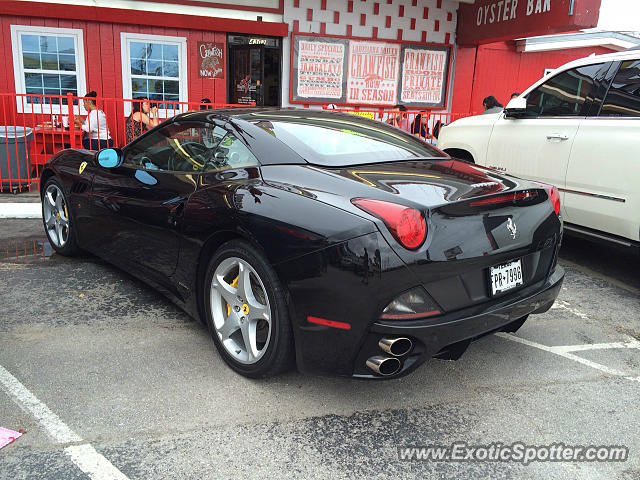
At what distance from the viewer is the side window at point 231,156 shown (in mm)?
3025

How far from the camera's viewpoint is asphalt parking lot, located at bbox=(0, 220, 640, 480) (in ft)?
7.28

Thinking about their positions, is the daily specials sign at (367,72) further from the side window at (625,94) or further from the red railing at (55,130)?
the side window at (625,94)

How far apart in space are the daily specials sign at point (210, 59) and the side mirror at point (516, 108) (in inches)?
270

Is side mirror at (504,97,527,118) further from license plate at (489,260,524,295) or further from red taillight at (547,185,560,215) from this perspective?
license plate at (489,260,524,295)

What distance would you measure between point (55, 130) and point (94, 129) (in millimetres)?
1096

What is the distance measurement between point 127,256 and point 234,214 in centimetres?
142

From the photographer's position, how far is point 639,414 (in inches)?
104

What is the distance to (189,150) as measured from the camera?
3520 millimetres

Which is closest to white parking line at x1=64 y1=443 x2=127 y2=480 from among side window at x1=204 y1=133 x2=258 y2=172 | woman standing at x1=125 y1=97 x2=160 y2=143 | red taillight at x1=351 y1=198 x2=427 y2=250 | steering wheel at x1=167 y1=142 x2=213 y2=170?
red taillight at x1=351 y1=198 x2=427 y2=250

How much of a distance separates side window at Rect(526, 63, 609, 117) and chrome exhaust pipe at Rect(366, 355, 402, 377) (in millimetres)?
3391

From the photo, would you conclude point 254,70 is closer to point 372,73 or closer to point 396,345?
point 372,73

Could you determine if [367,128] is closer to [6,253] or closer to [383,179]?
[383,179]

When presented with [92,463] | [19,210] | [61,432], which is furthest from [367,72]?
[92,463]

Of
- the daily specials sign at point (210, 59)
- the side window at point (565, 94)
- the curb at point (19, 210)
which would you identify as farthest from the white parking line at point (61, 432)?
the daily specials sign at point (210, 59)
